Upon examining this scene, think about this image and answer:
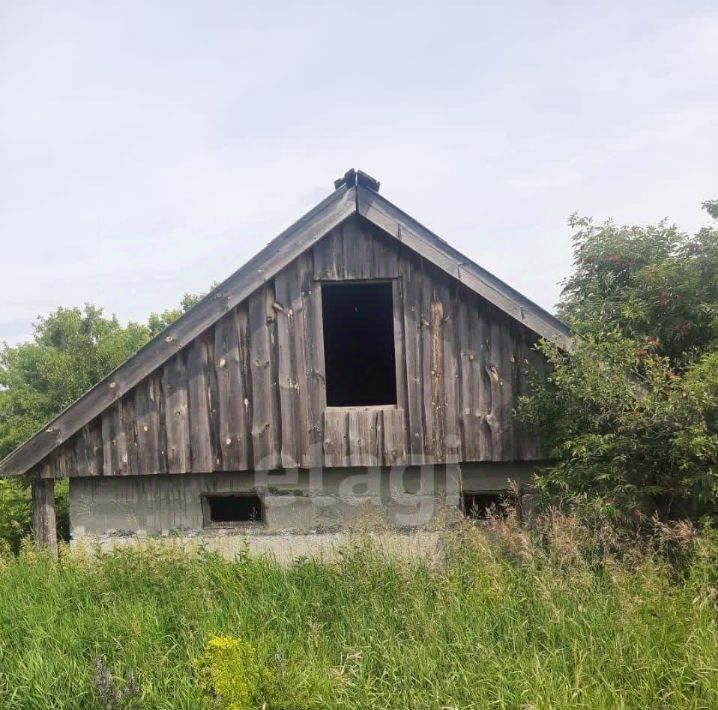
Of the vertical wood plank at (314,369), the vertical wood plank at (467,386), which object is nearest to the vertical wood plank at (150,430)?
the vertical wood plank at (314,369)

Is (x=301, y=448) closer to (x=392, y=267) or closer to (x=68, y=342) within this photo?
(x=392, y=267)

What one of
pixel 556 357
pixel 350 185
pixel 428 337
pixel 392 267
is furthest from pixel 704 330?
pixel 350 185

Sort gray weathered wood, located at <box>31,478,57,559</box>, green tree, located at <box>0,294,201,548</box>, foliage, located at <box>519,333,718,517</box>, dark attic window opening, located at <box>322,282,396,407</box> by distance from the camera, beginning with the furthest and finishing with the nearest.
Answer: green tree, located at <box>0,294,201,548</box>
dark attic window opening, located at <box>322,282,396,407</box>
gray weathered wood, located at <box>31,478,57,559</box>
foliage, located at <box>519,333,718,517</box>

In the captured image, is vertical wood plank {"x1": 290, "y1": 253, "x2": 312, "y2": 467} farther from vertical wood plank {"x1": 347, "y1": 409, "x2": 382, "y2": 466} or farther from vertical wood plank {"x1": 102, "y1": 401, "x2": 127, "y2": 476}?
vertical wood plank {"x1": 102, "y1": 401, "x2": 127, "y2": 476}

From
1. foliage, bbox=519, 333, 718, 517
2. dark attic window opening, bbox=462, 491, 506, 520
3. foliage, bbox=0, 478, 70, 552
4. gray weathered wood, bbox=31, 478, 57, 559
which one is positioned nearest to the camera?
foliage, bbox=519, 333, 718, 517

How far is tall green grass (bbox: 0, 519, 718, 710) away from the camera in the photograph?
142 inches

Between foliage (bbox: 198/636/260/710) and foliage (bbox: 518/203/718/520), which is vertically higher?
foliage (bbox: 518/203/718/520)

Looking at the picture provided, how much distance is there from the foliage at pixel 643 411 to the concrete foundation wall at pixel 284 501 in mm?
963

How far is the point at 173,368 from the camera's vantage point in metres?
6.15

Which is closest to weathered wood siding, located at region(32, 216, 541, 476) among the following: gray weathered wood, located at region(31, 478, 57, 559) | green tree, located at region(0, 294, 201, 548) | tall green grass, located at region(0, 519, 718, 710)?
gray weathered wood, located at region(31, 478, 57, 559)

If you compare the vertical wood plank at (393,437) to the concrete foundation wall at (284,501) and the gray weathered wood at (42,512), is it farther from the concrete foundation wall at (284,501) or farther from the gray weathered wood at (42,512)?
the gray weathered wood at (42,512)

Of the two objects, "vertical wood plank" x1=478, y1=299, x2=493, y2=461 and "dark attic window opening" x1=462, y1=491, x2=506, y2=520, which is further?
"dark attic window opening" x1=462, y1=491, x2=506, y2=520

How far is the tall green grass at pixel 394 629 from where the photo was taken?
11.8ft

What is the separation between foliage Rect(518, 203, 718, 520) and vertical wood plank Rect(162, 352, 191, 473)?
3693 millimetres
